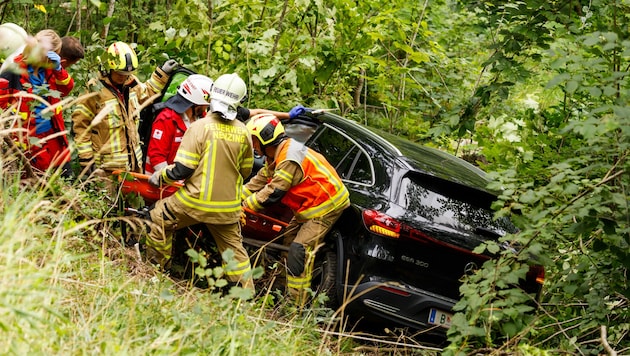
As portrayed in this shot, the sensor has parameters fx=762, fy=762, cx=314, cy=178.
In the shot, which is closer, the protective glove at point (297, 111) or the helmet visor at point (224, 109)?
the helmet visor at point (224, 109)

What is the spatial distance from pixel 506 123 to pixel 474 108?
0.96 m

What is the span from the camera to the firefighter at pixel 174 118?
21.4ft

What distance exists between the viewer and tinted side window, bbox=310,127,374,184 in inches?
242

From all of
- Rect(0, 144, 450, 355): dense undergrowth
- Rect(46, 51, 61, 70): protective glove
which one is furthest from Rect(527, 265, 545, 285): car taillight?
Rect(46, 51, 61, 70): protective glove

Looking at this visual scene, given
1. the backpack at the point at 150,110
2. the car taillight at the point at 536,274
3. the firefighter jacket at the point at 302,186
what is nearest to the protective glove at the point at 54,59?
the backpack at the point at 150,110

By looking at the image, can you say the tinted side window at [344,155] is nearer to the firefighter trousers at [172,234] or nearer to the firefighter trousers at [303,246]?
the firefighter trousers at [303,246]

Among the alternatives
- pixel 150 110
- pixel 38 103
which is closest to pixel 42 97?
pixel 38 103

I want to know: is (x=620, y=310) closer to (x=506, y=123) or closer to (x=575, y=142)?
(x=575, y=142)

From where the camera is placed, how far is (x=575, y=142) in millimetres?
6445

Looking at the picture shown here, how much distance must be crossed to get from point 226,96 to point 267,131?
0.55 metres

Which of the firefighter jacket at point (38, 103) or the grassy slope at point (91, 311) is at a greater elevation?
the firefighter jacket at point (38, 103)

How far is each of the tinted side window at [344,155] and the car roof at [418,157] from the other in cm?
9

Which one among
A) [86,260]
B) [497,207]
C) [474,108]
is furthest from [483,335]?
[86,260]

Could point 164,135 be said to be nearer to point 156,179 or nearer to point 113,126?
point 113,126
